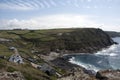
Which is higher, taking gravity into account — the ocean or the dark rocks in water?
Answer: the dark rocks in water

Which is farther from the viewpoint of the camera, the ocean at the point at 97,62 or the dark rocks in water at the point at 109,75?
the ocean at the point at 97,62

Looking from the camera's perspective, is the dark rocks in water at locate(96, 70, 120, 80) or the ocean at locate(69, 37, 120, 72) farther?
the ocean at locate(69, 37, 120, 72)

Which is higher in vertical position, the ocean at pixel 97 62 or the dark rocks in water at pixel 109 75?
the dark rocks in water at pixel 109 75

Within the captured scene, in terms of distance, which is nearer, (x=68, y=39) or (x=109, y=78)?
(x=109, y=78)

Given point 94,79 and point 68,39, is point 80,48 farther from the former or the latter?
point 94,79

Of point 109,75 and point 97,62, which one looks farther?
point 97,62

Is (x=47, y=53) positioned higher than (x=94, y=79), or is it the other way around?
(x=94, y=79)

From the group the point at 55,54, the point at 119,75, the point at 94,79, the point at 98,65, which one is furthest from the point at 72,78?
the point at 55,54

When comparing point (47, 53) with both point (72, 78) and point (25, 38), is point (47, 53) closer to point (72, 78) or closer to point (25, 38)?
point (25, 38)

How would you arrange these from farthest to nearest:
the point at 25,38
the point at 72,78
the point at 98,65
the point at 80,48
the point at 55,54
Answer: the point at 25,38 → the point at 80,48 → the point at 55,54 → the point at 98,65 → the point at 72,78

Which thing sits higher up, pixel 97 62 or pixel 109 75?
pixel 109 75

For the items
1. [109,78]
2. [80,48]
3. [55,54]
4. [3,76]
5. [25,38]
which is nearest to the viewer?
[109,78]
